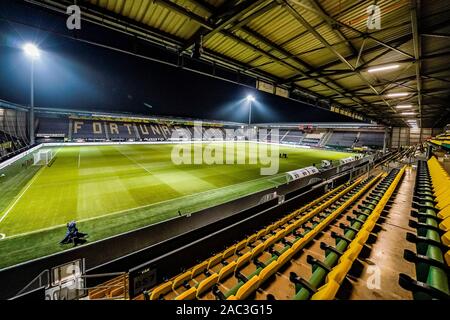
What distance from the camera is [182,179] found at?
10.4m

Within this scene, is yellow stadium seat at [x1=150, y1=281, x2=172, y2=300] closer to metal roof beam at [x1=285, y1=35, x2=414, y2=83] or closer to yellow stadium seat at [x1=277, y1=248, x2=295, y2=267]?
yellow stadium seat at [x1=277, y1=248, x2=295, y2=267]

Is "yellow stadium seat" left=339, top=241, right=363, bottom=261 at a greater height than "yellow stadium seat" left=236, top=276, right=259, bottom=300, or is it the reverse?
"yellow stadium seat" left=339, top=241, right=363, bottom=261

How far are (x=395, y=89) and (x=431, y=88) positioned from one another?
1.52 meters

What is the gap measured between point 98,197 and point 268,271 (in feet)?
24.6

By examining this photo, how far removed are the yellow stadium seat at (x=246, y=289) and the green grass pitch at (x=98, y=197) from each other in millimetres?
4138

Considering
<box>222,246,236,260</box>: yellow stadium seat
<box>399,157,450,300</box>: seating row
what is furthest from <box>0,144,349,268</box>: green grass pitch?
<box>399,157,450,300</box>: seating row

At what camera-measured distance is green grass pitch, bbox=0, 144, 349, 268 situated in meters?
4.96

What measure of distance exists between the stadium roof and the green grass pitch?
5.48 meters

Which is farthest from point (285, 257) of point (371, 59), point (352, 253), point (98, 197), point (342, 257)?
point (371, 59)

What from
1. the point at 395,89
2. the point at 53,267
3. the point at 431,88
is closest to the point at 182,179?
the point at 53,267

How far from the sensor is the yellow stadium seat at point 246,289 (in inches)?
92.2

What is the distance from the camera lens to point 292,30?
5.09 meters

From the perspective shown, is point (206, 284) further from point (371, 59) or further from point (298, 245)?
point (371, 59)
